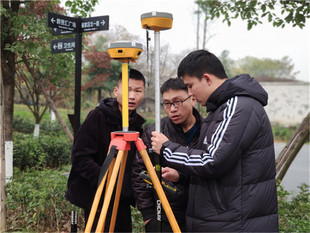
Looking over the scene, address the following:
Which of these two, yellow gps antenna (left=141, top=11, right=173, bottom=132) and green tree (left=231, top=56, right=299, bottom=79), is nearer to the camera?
yellow gps antenna (left=141, top=11, right=173, bottom=132)

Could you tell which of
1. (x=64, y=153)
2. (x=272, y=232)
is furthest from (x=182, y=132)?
(x=64, y=153)

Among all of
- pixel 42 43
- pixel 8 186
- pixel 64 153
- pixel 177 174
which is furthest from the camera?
pixel 64 153

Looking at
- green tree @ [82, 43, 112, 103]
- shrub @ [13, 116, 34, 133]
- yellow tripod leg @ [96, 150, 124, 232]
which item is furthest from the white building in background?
yellow tripod leg @ [96, 150, 124, 232]

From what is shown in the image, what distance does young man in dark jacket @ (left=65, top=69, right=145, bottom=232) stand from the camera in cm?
228

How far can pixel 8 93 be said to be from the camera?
5703mm

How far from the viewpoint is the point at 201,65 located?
1.75 metres

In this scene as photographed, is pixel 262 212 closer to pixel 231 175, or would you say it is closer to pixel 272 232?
pixel 272 232

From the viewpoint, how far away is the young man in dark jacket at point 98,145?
2.28 meters

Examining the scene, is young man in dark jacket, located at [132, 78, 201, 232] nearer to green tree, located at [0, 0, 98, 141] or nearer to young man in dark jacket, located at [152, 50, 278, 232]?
young man in dark jacket, located at [152, 50, 278, 232]

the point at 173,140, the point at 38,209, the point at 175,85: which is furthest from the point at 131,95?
the point at 38,209

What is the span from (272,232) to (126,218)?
1.17 meters

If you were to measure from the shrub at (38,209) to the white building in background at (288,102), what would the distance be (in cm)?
2433

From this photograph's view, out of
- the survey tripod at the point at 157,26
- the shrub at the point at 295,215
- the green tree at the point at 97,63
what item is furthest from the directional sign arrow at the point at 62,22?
the green tree at the point at 97,63

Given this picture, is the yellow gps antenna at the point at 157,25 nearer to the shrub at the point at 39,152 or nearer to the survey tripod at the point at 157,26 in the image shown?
the survey tripod at the point at 157,26
